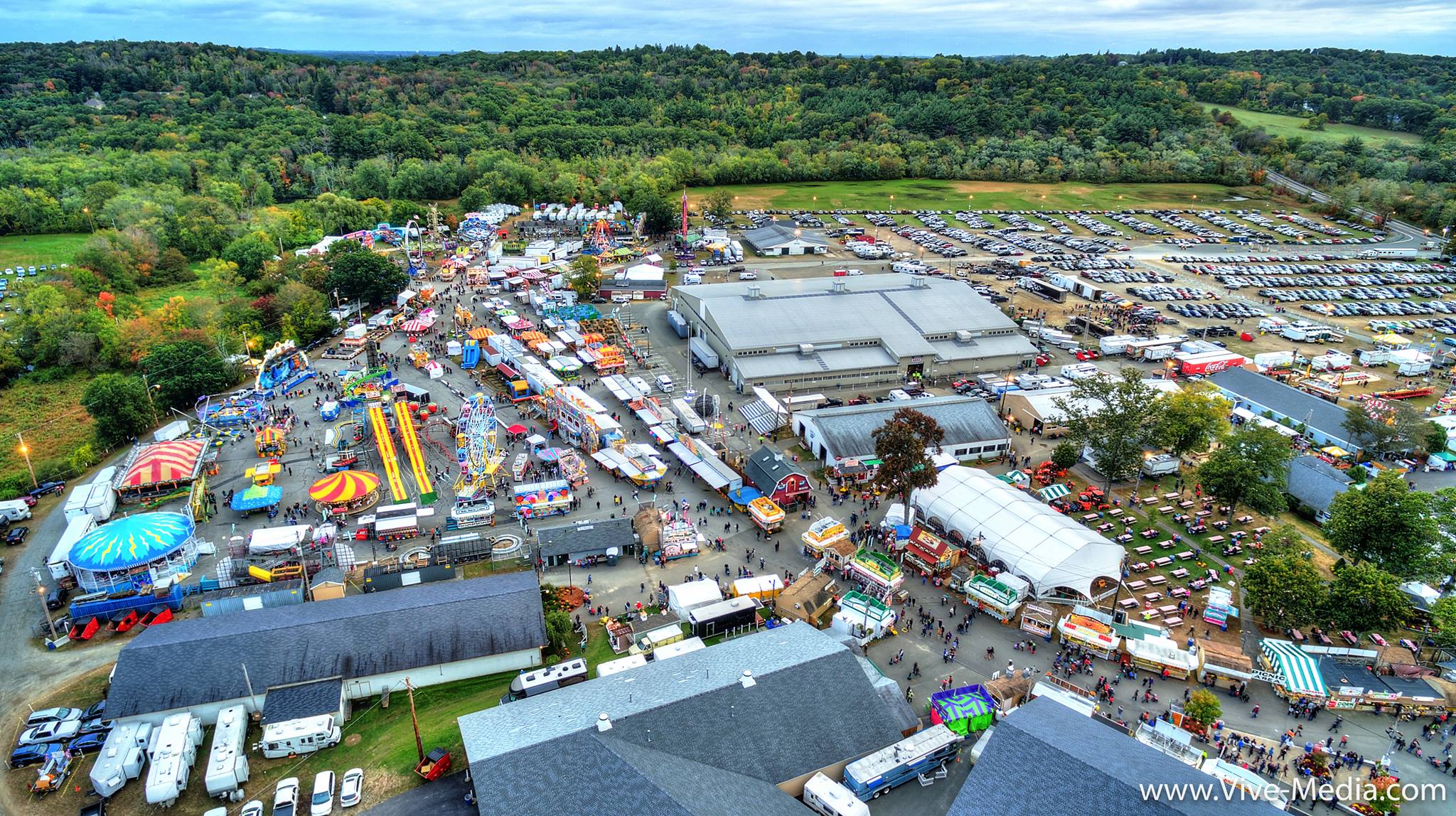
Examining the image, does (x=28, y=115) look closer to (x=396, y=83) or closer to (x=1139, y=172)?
(x=396, y=83)

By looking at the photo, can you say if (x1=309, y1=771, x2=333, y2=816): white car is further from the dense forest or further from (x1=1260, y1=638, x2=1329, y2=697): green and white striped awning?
(x1=1260, y1=638, x2=1329, y2=697): green and white striped awning

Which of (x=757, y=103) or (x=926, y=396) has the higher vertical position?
(x=757, y=103)

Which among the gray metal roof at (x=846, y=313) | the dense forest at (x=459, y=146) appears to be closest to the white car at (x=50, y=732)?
the dense forest at (x=459, y=146)

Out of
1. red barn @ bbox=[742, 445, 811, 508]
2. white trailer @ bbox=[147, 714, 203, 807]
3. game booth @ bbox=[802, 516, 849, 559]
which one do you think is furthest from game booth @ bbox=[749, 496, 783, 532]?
white trailer @ bbox=[147, 714, 203, 807]

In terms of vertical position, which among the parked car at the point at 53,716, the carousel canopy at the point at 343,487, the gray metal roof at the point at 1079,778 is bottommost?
the parked car at the point at 53,716

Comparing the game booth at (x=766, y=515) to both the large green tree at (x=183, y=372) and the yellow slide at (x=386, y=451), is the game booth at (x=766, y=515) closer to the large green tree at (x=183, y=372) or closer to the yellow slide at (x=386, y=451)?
the yellow slide at (x=386, y=451)

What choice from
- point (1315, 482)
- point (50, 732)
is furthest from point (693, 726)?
point (1315, 482)

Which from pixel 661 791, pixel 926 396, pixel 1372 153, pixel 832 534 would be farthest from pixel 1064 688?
pixel 1372 153
